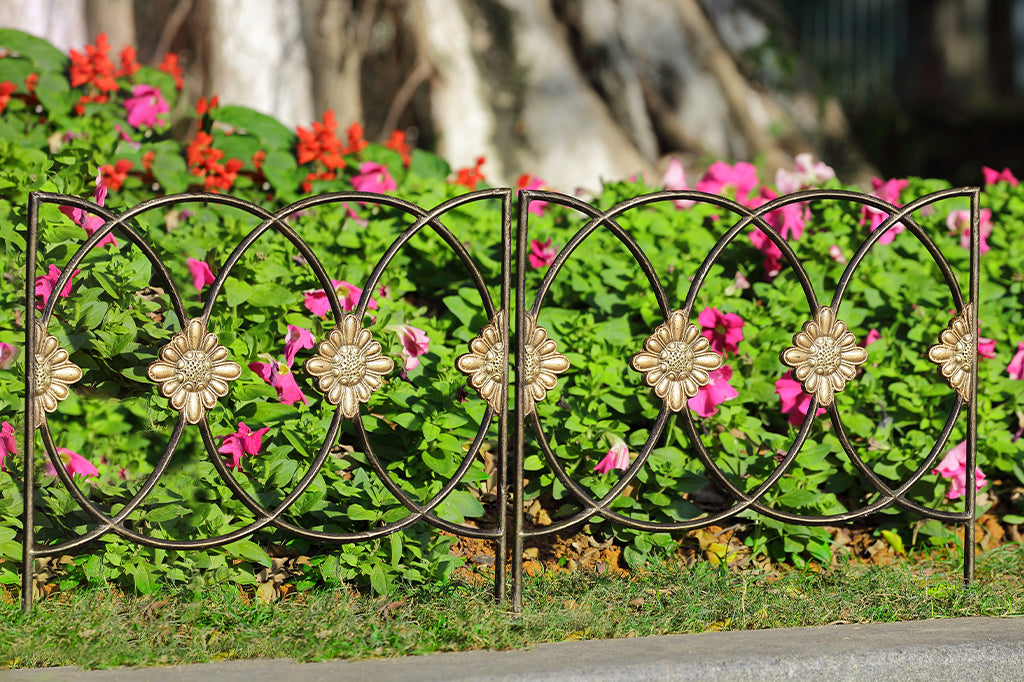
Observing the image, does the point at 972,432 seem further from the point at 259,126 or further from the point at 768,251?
the point at 259,126

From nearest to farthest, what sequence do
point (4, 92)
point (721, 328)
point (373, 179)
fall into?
point (721, 328)
point (4, 92)
point (373, 179)

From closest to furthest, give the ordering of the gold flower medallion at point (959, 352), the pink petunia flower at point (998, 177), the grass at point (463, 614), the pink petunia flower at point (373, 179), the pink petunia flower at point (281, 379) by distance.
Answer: the grass at point (463, 614) → the gold flower medallion at point (959, 352) → the pink petunia flower at point (281, 379) → the pink petunia flower at point (373, 179) → the pink petunia flower at point (998, 177)

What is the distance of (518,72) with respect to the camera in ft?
20.6

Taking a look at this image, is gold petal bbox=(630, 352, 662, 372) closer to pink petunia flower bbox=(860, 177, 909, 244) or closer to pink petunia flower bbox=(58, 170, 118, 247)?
pink petunia flower bbox=(860, 177, 909, 244)

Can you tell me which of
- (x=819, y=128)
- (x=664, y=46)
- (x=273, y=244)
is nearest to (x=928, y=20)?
(x=819, y=128)

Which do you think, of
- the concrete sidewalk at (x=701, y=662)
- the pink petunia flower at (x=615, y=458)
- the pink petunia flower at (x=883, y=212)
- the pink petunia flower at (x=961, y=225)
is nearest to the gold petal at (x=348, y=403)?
the concrete sidewalk at (x=701, y=662)

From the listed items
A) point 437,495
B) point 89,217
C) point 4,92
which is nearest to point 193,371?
point 437,495

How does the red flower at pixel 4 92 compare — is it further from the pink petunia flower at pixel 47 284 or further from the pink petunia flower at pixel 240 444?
the pink petunia flower at pixel 240 444

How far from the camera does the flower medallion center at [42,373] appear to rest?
2180 mm

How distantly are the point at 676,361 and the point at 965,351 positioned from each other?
0.83m

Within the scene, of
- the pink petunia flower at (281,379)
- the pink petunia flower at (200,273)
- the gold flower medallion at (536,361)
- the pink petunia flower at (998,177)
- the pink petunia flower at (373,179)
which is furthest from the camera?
the pink petunia flower at (998,177)

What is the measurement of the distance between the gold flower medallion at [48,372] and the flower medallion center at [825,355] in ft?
5.96

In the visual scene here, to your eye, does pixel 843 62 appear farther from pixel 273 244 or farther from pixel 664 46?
pixel 273 244

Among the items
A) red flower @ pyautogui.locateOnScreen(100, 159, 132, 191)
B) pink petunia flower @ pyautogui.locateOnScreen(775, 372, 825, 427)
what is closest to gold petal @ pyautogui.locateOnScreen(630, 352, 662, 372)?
pink petunia flower @ pyautogui.locateOnScreen(775, 372, 825, 427)
